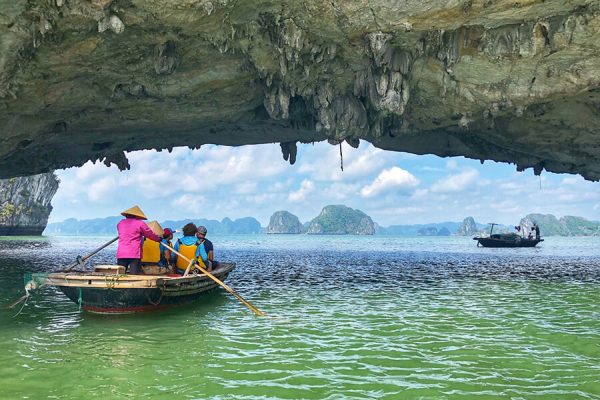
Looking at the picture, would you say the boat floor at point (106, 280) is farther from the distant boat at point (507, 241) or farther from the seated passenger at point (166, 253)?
the distant boat at point (507, 241)

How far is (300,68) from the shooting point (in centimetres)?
1842

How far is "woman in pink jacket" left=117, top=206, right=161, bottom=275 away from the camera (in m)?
12.9

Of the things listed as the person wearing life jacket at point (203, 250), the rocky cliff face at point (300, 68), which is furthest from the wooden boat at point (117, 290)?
the rocky cliff face at point (300, 68)

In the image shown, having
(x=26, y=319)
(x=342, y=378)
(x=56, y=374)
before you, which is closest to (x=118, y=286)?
(x=26, y=319)

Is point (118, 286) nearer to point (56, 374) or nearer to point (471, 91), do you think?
point (56, 374)

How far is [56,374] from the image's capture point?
297 inches

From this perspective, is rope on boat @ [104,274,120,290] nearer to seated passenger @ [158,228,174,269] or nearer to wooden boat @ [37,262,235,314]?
wooden boat @ [37,262,235,314]

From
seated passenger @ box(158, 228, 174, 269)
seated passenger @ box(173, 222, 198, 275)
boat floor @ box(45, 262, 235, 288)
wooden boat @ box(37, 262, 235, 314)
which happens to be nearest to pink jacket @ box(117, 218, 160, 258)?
wooden boat @ box(37, 262, 235, 314)

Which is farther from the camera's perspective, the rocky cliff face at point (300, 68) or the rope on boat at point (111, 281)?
the rocky cliff face at point (300, 68)

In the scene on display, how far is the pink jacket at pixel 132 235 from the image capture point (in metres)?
12.9

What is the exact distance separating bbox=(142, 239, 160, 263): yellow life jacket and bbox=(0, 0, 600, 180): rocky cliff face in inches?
267

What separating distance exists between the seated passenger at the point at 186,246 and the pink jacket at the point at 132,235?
154 centimetres

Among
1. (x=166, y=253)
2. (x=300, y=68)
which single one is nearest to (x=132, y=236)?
(x=166, y=253)

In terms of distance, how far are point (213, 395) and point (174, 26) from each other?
1221 centimetres
